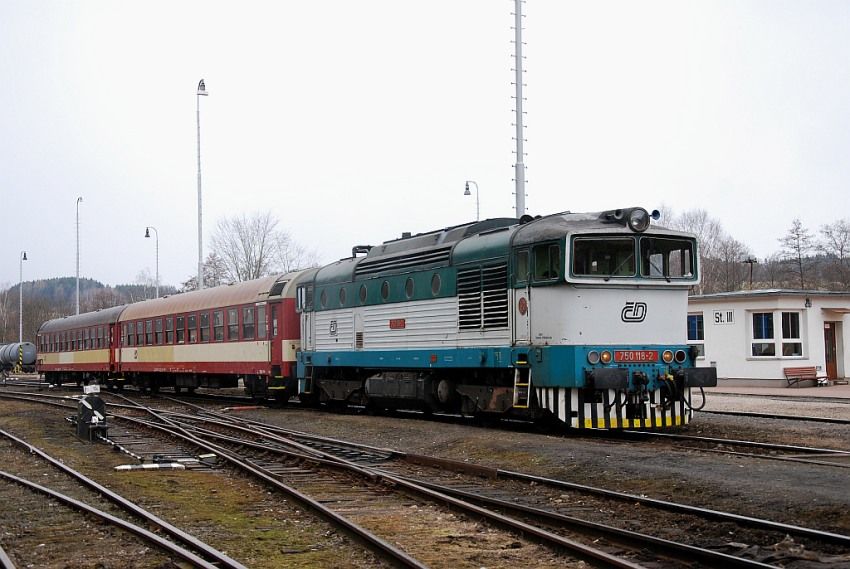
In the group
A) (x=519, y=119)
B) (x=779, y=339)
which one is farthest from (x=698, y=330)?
(x=519, y=119)

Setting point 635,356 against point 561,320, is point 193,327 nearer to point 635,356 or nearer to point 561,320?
point 561,320

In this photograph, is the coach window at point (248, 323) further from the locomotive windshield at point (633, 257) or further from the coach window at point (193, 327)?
the locomotive windshield at point (633, 257)

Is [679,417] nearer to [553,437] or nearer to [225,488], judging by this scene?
[553,437]

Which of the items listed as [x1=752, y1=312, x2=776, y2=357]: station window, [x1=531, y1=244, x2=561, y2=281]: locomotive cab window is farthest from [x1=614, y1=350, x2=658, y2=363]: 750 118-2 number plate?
[x1=752, y1=312, x2=776, y2=357]: station window

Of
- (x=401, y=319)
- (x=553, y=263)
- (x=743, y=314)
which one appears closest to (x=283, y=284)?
(x=401, y=319)

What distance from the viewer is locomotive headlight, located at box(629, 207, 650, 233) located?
1571 cm

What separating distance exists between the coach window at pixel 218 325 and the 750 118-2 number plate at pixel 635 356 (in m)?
17.2

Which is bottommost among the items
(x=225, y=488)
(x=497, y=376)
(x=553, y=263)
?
(x=225, y=488)

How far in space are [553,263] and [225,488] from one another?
6.64m

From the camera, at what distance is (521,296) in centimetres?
1617

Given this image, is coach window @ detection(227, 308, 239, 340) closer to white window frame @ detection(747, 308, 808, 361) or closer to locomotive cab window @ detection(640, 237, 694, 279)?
locomotive cab window @ detection(640, 237, 694, 279)

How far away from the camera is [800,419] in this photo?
17.9 meters

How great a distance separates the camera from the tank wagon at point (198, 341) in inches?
1032

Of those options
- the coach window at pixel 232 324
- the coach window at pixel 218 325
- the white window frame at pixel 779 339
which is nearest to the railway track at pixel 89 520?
the coach window at pixel 232 324
